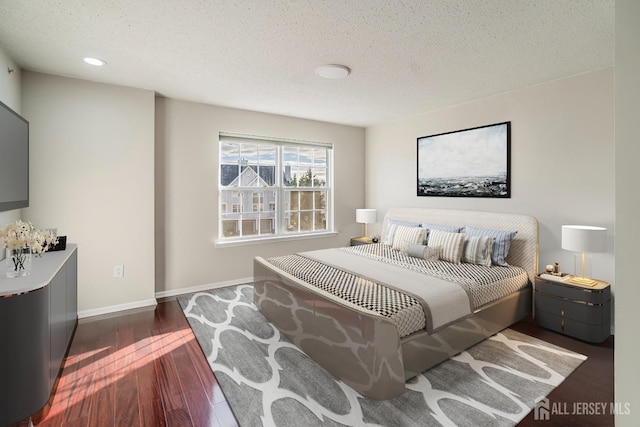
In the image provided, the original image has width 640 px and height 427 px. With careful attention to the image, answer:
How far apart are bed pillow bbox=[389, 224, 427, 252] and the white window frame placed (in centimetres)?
146

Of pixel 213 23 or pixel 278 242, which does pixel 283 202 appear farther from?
pixel 213 23

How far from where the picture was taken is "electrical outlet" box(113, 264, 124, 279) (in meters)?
3.41

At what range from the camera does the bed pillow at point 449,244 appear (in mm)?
3381

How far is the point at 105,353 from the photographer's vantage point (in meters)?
2.56

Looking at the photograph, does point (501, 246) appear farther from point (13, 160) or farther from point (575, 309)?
point (13, 160)

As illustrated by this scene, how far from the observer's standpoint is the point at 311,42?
238 cm

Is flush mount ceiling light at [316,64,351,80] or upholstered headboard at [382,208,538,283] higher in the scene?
flush mount ceiling light at [316,64,351,80]

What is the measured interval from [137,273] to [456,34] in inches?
152

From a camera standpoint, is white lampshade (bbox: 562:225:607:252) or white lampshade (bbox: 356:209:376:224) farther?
white lampshade (bbox: 356:209:376:224)

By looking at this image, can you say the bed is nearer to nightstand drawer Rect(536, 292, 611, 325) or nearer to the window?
nightstand drawer Rect(536, 292, 611, 325)

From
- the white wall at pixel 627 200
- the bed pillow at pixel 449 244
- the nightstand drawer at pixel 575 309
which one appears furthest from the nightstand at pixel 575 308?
the white wall at pixel 627 200

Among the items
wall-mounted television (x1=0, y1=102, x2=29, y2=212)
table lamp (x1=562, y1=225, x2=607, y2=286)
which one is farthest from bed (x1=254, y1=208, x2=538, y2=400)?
wall-mounted television (x1=0, y1=102, x2=29, y2=212)

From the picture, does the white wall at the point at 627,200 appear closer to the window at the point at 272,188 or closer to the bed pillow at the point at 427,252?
the bed pillow at the point at 427,252

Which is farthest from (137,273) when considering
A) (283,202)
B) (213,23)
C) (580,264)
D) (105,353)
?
(580,264)
